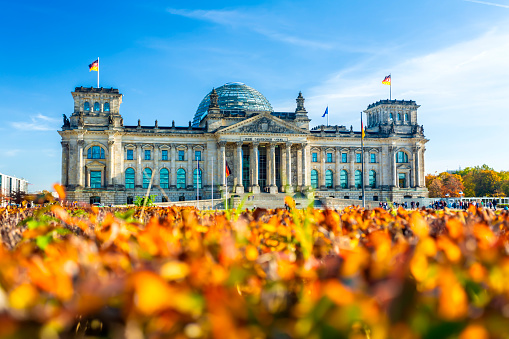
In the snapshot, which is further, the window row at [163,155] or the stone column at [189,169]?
the stone column at [189,169]

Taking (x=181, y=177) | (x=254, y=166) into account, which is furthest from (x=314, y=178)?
(x=181, y=177)

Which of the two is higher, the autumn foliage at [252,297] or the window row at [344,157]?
the window row at [344,157]

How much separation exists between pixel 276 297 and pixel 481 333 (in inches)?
42.2

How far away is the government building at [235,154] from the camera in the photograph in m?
A: 68.8

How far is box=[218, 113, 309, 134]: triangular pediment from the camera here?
70.0 m

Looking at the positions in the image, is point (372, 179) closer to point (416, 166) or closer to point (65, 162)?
point (416, 166)

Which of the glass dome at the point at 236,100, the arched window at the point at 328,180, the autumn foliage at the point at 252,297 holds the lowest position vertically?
the autumn foliage at the point at 252,297

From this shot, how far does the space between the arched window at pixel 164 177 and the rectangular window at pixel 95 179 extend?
9.86 m

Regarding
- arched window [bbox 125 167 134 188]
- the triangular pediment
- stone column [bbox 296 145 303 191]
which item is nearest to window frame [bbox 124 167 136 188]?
arched window [bbox 125 167 134 188]

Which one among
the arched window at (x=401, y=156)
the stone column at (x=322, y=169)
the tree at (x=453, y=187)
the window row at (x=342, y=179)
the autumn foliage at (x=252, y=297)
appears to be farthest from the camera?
the tree at (x=453, y=187)

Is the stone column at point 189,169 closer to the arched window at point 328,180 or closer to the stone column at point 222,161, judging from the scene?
the stone column at point 222,161

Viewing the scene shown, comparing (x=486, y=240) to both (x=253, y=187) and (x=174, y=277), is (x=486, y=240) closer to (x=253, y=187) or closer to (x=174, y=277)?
(x=174, y=277)

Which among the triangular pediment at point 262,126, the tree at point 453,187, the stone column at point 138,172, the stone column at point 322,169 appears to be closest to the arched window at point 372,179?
the stone column at point 322,169

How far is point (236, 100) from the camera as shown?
281 ft
